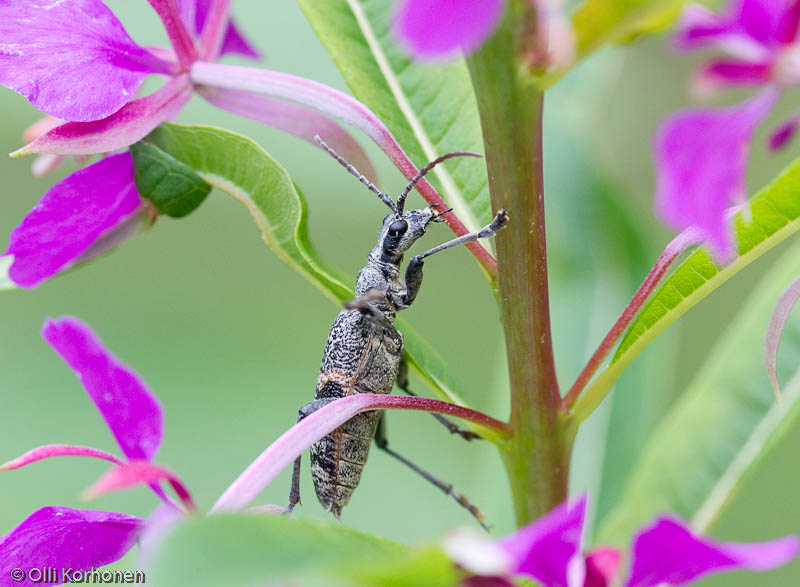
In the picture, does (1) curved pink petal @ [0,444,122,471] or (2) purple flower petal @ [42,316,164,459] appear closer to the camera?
(1) curved pink petal @ [0,444,122,471]

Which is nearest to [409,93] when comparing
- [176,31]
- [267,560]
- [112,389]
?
[176,31]

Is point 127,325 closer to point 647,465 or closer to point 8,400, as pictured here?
point 8,400

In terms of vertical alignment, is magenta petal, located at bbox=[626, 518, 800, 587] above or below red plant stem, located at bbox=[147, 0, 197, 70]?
below

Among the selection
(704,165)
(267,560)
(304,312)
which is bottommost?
(267,560)

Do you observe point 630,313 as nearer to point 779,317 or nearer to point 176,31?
point 779,317

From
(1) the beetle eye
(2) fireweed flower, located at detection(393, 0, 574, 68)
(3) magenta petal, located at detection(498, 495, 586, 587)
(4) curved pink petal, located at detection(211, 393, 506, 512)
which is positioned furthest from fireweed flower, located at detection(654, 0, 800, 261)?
(1) the beetle eye

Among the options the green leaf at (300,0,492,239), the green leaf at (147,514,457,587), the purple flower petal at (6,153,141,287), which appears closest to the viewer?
the green leaf at (147,514,457,587)

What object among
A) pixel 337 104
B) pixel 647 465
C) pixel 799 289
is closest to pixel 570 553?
pixel 799 289

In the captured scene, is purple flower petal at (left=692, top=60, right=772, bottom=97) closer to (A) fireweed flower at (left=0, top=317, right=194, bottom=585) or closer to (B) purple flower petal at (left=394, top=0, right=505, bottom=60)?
(B) purple flower petal at (left=394, top=0, right=505, bottom=60)
